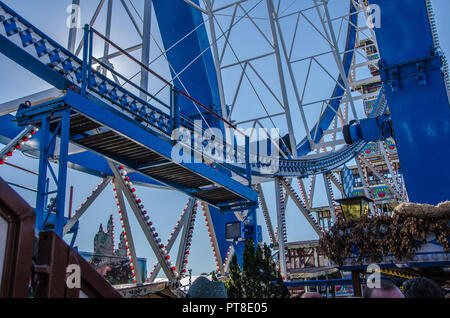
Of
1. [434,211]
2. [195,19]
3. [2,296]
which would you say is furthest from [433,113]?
[2,296]

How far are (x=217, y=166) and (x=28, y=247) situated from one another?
26.3ft

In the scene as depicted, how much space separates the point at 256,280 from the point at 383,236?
151 centimetres

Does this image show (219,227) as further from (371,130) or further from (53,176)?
(53,176)

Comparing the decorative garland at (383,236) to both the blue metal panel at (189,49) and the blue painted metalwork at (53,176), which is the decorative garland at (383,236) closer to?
the blue painted metalwork at (53,176)

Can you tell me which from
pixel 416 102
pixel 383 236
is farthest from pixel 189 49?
pixel 383 236

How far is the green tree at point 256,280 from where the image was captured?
15.8 ft

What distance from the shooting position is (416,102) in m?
8.44

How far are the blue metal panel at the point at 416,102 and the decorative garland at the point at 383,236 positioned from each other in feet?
11.7

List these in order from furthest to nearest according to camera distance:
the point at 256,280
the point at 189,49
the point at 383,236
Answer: the point at 189,49
the point at 256,280
the point at 383,236

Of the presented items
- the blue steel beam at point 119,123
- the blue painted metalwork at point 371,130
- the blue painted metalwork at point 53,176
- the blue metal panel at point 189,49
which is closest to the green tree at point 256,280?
the blue painted metalwork at point 53,176

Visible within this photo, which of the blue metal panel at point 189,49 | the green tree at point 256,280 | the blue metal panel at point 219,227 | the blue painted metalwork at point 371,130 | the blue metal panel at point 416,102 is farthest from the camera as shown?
the blue metal panel at point 219,227

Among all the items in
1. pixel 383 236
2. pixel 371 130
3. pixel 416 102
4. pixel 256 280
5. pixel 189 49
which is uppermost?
pixel 189 49
